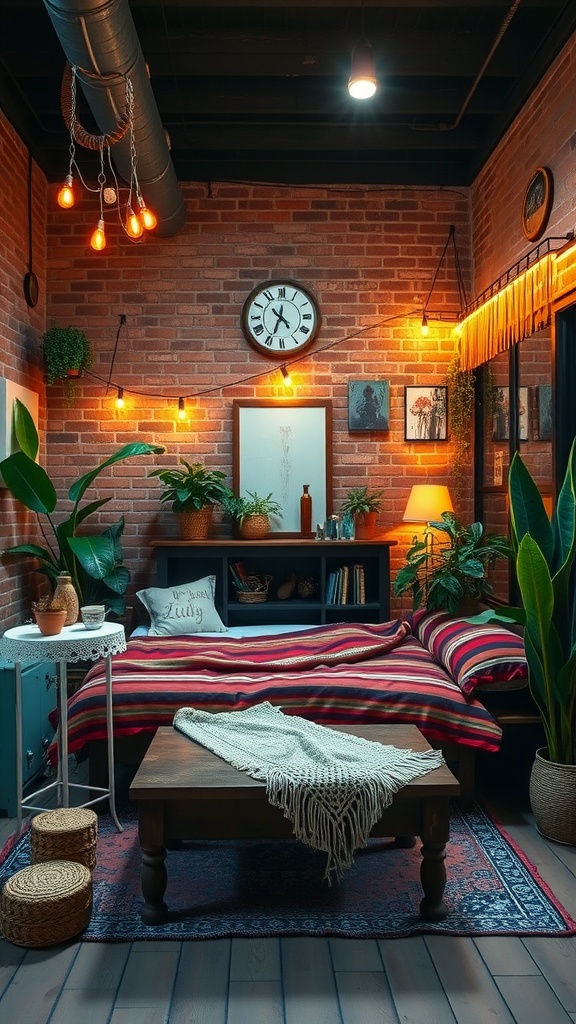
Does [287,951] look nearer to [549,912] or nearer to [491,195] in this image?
[549,912]

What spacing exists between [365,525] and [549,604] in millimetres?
2223

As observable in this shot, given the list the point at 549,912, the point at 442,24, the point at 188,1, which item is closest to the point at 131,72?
the point at 188,1

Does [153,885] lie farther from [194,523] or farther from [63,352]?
[63,352]

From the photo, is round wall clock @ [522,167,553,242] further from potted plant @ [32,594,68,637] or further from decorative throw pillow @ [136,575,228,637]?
potted plant @ [32,594,68,637]

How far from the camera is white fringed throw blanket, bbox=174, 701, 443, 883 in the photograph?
2.58m

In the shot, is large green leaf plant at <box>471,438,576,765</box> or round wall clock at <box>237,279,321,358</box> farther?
round wall clock at <box>237,279,321,358</box>

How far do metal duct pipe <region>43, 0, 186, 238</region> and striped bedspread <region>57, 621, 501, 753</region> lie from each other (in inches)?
103

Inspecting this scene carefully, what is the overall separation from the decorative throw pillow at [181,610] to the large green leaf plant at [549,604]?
1.98 meters

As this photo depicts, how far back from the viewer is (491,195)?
203 inches

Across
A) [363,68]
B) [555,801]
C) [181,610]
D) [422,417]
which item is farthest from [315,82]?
[555,801]

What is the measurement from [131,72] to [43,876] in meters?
3.18

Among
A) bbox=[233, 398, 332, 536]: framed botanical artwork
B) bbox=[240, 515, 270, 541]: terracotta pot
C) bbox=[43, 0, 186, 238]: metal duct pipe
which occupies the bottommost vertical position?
bbox=[240, 515, 270, 541]: terracotta pot

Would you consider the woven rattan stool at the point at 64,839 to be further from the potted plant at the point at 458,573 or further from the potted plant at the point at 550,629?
the potted plant at the point at 458,573

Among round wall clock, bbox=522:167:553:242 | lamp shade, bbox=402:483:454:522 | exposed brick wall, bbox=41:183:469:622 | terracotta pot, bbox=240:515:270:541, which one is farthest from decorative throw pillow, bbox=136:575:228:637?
round wall clock, bbox=522:167:553:242
